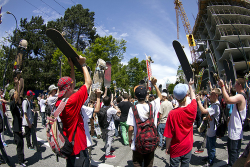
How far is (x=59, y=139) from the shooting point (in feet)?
7.08

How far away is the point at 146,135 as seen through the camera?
9.10 ft

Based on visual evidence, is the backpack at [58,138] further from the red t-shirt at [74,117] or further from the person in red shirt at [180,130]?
the person in red shirt at [180,130]

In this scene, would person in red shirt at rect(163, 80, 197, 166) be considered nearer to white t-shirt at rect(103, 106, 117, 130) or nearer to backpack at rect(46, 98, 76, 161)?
backpack at rect(46, 98, 76, 161)

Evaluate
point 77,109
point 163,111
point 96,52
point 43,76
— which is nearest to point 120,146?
point 163,111

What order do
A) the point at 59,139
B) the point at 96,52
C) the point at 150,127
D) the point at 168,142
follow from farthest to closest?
the point at 96,52 → the point at 150,127 → the point at 168,142 → the point at 59,139

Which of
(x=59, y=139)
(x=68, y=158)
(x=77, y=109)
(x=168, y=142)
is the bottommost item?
(x=68, y=158)

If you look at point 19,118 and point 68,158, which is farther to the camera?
point 19,118

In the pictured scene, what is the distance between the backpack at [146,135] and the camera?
2.73m

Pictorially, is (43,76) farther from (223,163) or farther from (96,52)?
(223,163)

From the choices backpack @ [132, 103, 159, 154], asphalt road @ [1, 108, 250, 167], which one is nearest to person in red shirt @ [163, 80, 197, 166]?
backpack @ [132, 103, 159, 154]

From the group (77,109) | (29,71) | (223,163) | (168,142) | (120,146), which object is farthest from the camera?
(29,71)

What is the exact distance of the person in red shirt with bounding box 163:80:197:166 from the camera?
100 inches

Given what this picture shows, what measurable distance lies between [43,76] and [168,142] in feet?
117

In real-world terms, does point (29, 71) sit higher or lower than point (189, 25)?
lower
